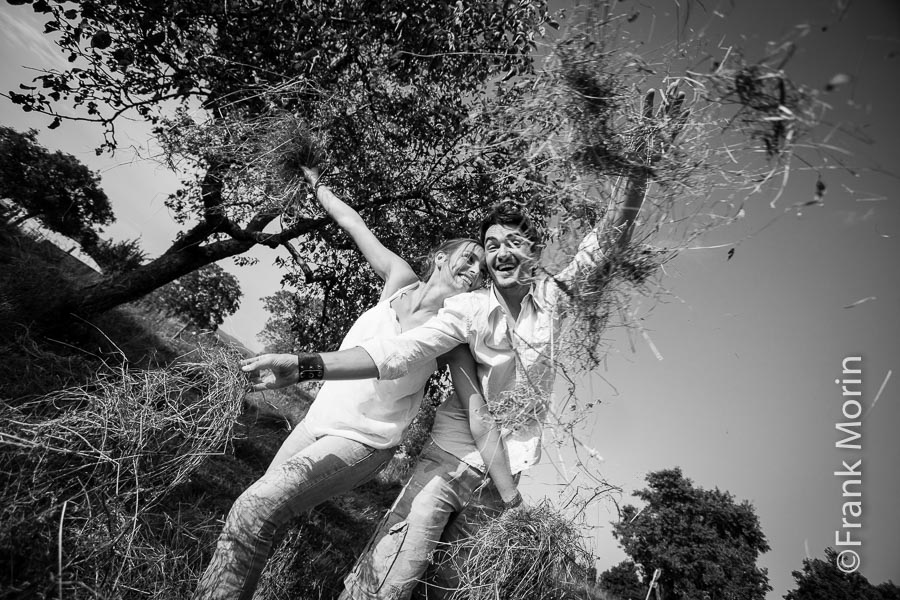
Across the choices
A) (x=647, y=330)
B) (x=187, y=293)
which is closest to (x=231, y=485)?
(x=647, y=330)

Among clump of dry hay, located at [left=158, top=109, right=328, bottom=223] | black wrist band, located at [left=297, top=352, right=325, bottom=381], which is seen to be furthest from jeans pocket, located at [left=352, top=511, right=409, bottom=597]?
clump of dry hay, located at [left=158, top=109, right=328, bottom=223]

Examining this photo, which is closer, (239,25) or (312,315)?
(239,25)

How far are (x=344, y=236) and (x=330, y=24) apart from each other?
3203mm

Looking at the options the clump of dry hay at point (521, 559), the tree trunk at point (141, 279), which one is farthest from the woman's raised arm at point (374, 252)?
the tree trunk at point (141, 279)

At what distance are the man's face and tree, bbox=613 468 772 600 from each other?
114ft

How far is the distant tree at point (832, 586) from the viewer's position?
31.5 meters

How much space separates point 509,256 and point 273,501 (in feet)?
6.11

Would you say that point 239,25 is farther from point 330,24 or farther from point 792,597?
point 792,597

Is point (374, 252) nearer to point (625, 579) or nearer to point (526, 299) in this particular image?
point (526, 299)

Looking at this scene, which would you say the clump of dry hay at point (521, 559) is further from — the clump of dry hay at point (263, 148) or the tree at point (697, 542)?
the tree at point (697, 542)

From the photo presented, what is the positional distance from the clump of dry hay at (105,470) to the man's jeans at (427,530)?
1.04 m

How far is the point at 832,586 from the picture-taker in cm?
3222

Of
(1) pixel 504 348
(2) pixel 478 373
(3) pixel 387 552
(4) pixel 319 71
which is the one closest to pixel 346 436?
(3) pixel 387 552

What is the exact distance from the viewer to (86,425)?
2.04 meters
